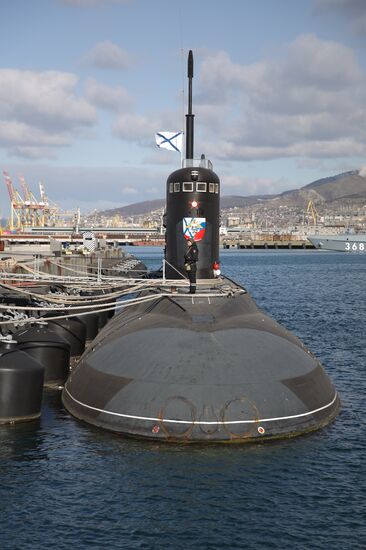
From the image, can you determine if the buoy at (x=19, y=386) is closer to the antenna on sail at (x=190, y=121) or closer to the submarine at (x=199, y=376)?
the submarine at (x=199, y=376)

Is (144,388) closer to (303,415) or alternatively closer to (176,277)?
(303,415)

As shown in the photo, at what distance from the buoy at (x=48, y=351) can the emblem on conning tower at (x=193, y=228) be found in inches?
245

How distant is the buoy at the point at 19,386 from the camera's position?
20.1 meters

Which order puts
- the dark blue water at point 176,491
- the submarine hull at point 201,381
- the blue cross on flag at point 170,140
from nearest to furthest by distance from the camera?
the dark blue water at point 176,491, the submarine hull at point 201,381, the blue cross on flag at point 170,140

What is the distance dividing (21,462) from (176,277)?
10170 mm

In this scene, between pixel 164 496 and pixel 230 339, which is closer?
pixel 164 496

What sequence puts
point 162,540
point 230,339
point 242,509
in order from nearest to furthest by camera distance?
point 162,540, point 242,509, point 230,339

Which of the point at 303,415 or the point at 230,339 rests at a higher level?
the point at 230,339

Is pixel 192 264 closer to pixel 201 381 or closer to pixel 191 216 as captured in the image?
pixel 191 216

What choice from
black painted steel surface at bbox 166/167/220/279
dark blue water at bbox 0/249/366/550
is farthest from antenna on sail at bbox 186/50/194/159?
dark blue water at bbox 0/249/366/550

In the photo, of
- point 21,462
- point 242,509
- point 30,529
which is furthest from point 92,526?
point 21,462

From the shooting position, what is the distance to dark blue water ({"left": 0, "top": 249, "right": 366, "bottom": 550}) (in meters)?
13.7

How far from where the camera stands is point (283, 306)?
5859cm

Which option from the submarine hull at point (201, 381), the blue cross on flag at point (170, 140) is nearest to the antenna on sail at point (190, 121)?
the blue cross on flag at point (170, 140)
